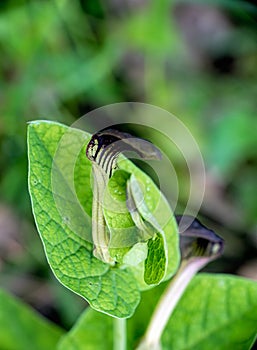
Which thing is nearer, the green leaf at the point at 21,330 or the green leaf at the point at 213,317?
the green leaf at the point at 213,317

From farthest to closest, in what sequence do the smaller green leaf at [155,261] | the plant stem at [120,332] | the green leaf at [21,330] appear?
the green leaf at [21,330], the plant stem at [120,332], the smaller green leaf at [155,261]

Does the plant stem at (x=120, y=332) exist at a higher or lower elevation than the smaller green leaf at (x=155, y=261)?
lower

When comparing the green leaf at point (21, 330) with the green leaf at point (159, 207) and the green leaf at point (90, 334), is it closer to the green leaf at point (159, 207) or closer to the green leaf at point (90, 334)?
the green leaf at point (90, 334)

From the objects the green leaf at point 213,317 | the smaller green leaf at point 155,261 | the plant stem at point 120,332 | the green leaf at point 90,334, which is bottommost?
the green leaf at point 90,334

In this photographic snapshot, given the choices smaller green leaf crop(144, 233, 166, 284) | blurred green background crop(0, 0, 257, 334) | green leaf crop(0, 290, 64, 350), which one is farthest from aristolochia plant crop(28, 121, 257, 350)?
blurred green background crop(0, 0, 257, 334)

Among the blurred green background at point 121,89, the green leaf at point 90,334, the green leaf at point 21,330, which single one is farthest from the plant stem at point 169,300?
the blurred green background at point 121,89

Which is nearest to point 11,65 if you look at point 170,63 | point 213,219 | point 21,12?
point 21,12

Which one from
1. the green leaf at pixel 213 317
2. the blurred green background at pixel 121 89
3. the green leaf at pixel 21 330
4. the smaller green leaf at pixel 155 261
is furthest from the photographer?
the blurred green background at pixel 121 89
